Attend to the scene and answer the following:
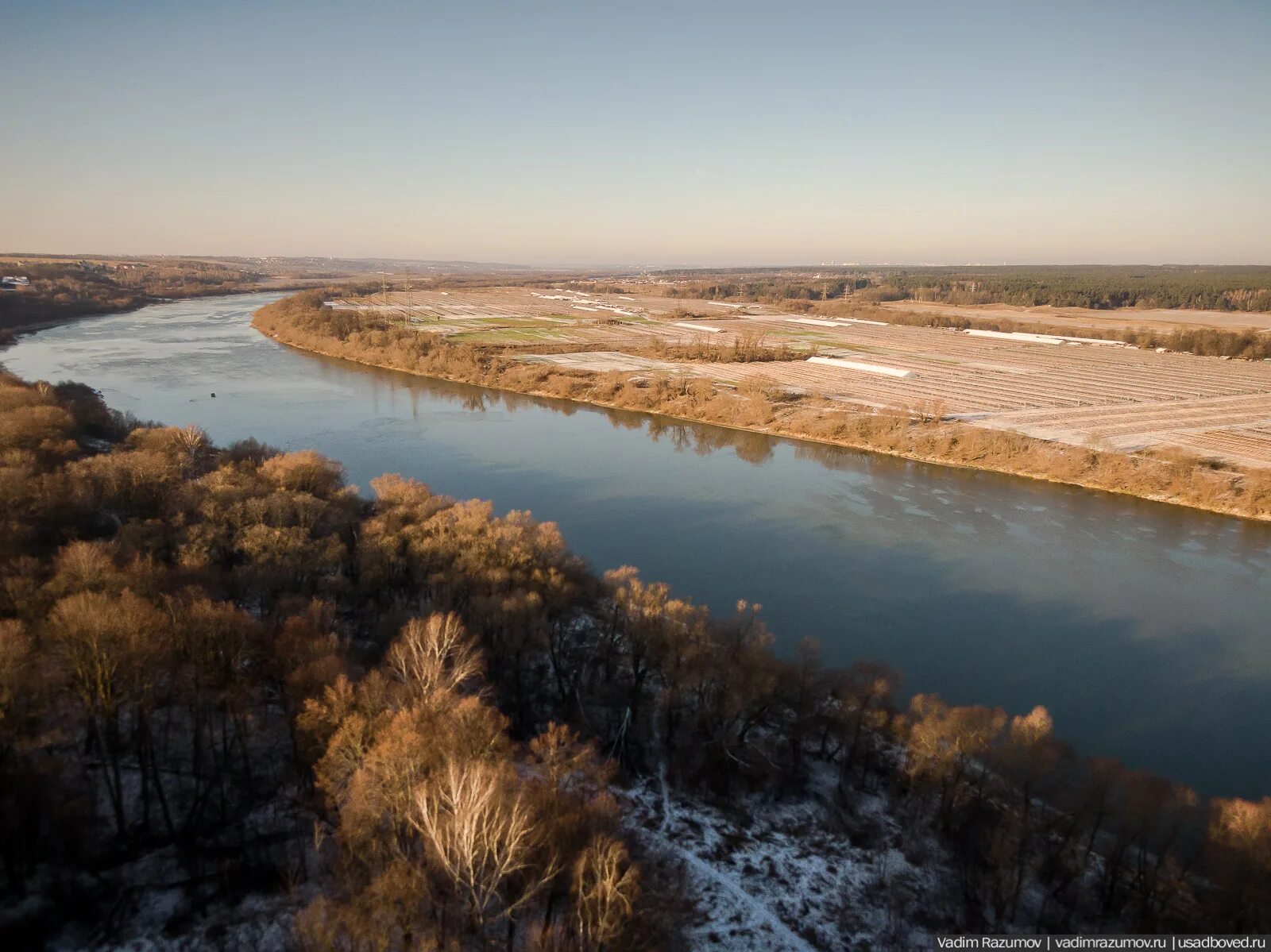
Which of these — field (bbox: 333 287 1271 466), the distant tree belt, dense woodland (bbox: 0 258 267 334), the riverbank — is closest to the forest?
the riverbank

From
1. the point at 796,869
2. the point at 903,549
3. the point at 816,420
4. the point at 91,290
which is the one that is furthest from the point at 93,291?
the point at 796,869

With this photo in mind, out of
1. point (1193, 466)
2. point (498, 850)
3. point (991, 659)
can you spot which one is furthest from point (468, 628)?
point (1193, 466)

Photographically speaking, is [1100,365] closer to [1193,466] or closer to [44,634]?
[1193,466]

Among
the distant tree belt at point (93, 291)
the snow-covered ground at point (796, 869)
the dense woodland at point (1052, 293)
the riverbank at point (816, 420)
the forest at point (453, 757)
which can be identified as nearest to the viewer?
the forest at point (453, 757)

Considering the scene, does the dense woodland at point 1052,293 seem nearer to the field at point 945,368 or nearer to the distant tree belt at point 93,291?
the field at point 945,368

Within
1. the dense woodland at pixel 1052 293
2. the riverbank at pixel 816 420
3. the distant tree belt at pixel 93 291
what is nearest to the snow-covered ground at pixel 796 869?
the riverbank at pixel 816 420

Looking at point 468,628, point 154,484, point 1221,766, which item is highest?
point 154,484
